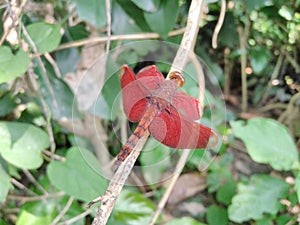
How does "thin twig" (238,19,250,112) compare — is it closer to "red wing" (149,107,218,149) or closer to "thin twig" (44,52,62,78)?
"thin twig" (44,52,62,78)

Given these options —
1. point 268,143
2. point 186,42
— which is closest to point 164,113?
point 186,42

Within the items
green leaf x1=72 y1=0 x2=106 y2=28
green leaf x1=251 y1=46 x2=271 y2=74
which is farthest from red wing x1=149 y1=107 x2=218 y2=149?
green leaf x1=251 y1=46 x2=271 y2=74

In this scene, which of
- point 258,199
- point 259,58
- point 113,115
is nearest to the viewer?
point 113,115

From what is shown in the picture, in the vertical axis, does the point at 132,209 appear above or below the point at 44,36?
below

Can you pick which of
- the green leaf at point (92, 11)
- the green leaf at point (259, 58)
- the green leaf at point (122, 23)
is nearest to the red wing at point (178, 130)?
the green leaf at point (92, 11)

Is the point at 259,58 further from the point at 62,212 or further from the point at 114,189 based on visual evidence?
the point at 114,189

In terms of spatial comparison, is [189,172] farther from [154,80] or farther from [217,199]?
[154,80]

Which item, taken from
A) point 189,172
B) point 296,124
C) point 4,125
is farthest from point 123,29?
point 296,124
